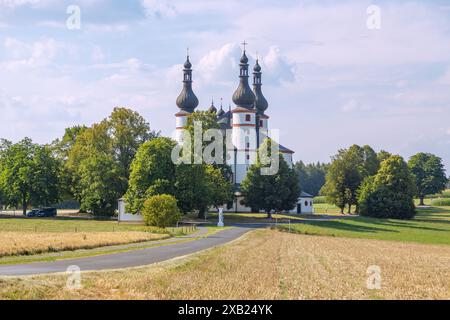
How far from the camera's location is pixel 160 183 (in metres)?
76.7

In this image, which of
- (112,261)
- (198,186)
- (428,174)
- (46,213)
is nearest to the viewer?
(112,261)

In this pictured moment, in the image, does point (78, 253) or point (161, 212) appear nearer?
point (78, 253)

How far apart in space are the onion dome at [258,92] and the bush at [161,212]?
59.0m

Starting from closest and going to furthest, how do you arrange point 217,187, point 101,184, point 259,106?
point 217,187 → point 101,184 → point 259,106

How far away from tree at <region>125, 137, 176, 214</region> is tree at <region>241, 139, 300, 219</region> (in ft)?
49.8

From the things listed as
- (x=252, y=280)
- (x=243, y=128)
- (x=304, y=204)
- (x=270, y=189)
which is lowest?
(x=252, y=280)

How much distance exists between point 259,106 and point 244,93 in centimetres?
951

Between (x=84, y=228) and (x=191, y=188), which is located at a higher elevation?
(x=191, y=188)

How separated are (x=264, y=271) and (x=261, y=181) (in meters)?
62.4

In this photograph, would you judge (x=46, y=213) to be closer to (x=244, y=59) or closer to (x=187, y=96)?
(x=187, y=96)

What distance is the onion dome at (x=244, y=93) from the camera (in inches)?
4503

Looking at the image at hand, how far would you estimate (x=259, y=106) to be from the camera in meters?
123

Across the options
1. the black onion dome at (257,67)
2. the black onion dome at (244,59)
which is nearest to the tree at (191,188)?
the black onion dome at (244,59)

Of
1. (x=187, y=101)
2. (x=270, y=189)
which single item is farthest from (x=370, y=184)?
(x=187, y=101)
